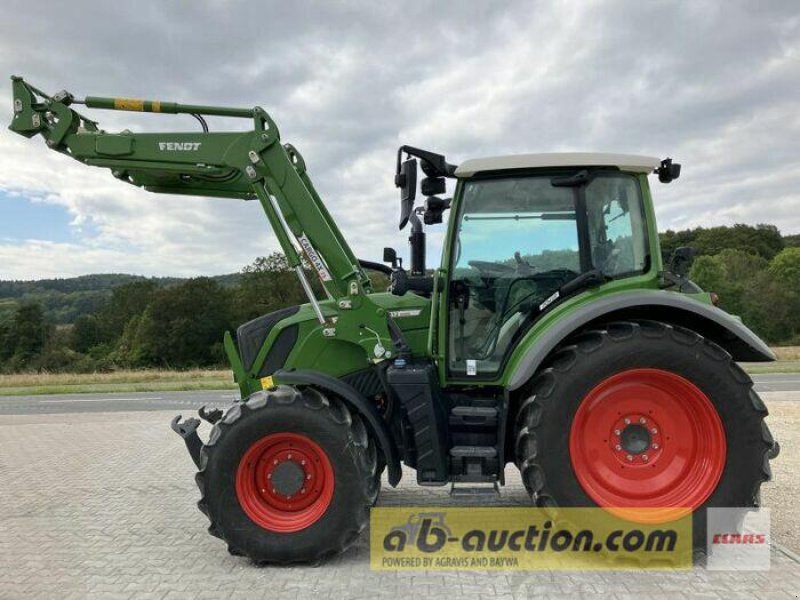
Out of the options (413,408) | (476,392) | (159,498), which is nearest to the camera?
(413,408)

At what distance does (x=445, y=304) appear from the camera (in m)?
3.90

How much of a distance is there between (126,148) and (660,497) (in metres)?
4.30

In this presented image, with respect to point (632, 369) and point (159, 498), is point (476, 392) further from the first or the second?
point (159, 498)

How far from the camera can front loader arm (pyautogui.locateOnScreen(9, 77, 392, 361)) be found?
4.06 meters

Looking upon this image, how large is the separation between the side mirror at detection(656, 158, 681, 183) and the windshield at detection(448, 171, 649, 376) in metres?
0.21

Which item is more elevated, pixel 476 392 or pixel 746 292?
pixel 746 292

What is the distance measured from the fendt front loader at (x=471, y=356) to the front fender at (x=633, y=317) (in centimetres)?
1

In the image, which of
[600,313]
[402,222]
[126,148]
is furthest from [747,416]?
[126,148]

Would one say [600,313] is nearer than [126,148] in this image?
Yes

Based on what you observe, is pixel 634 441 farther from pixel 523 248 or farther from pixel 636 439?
pixel 523 248

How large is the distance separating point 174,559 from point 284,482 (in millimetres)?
887

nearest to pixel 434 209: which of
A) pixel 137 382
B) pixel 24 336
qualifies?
pixel 137 382

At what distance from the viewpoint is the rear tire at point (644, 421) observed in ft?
11.2

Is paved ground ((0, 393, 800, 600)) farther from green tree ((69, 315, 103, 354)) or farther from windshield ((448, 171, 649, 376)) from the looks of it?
green tree ((69, 315, 103, 354))
